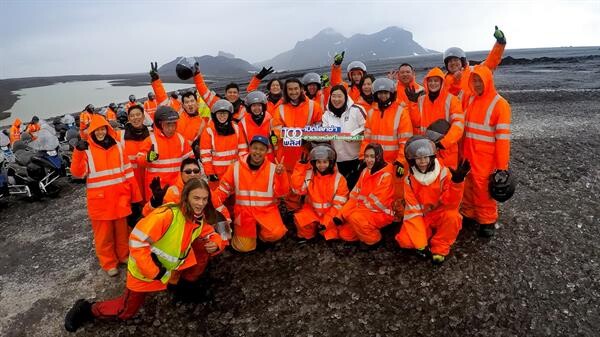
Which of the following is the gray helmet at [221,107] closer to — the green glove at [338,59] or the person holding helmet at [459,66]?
the green glove at [338,59]

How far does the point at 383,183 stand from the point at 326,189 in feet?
2.37

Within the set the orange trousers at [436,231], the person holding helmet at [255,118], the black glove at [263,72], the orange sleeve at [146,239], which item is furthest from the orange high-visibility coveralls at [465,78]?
the orange sleeve at [146,239]

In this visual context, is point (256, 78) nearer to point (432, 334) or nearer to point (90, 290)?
point (90, 290)

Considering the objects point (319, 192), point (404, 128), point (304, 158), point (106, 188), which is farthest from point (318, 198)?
point (106, 188)

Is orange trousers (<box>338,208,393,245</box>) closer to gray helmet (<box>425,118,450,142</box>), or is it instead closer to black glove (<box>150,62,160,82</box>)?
gray helmet (<box>425,118,450,142</box>)

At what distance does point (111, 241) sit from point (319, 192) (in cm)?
267

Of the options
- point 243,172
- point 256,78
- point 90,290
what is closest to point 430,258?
point 243,172

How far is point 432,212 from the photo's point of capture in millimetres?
4309

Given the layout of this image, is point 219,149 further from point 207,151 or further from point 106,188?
point 106,188

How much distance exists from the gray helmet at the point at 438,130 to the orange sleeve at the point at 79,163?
4174mm

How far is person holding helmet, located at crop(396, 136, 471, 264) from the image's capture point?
397 cm

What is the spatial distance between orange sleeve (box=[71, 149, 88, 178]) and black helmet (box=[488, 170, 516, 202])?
474cm

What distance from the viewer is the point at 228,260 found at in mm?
4656

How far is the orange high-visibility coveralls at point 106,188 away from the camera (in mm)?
4359
